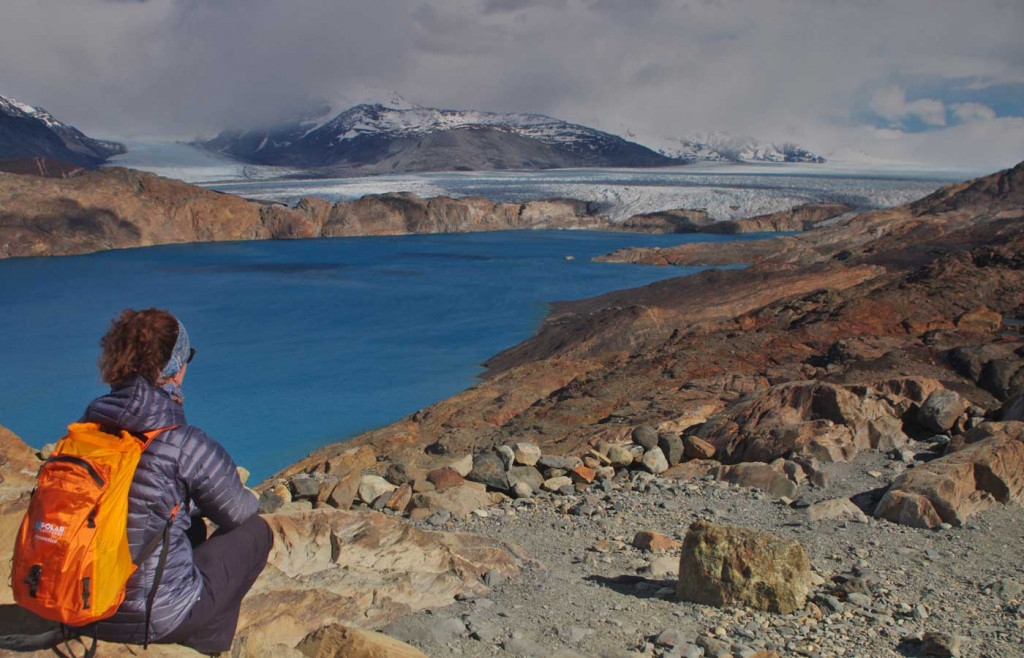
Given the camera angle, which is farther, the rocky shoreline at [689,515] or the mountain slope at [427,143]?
the mountain slope at [427,143]

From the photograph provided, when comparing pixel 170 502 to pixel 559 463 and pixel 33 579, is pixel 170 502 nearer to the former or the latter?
pixel 33 579

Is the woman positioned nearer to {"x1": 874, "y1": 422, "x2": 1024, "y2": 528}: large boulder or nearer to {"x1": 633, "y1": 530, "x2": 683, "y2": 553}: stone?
{"x1": 633, "y1": 530, "x2": 683, "y2": 553}: stone

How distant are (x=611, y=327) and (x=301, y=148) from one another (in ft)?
466

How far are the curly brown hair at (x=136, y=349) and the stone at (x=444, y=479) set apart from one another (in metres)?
2.96

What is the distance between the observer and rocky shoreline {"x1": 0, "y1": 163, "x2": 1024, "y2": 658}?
2656mm

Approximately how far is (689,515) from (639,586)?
1.17 metres

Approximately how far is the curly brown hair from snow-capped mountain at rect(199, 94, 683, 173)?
4430 inches

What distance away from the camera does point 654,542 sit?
3.67 meters

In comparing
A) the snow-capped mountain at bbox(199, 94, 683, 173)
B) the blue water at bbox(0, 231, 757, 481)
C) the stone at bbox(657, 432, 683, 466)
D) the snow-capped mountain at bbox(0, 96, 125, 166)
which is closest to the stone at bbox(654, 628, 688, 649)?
the stone at bbox(657, 432, 683, 466)

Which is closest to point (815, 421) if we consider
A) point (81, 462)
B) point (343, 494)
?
point (343, 494)

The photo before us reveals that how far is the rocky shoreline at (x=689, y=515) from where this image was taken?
266 centimetres

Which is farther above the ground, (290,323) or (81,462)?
(81,462)

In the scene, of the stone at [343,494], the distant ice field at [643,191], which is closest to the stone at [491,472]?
the stone at [343,494]

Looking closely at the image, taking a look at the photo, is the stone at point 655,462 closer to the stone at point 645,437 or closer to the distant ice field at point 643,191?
the stone at point 645,437
